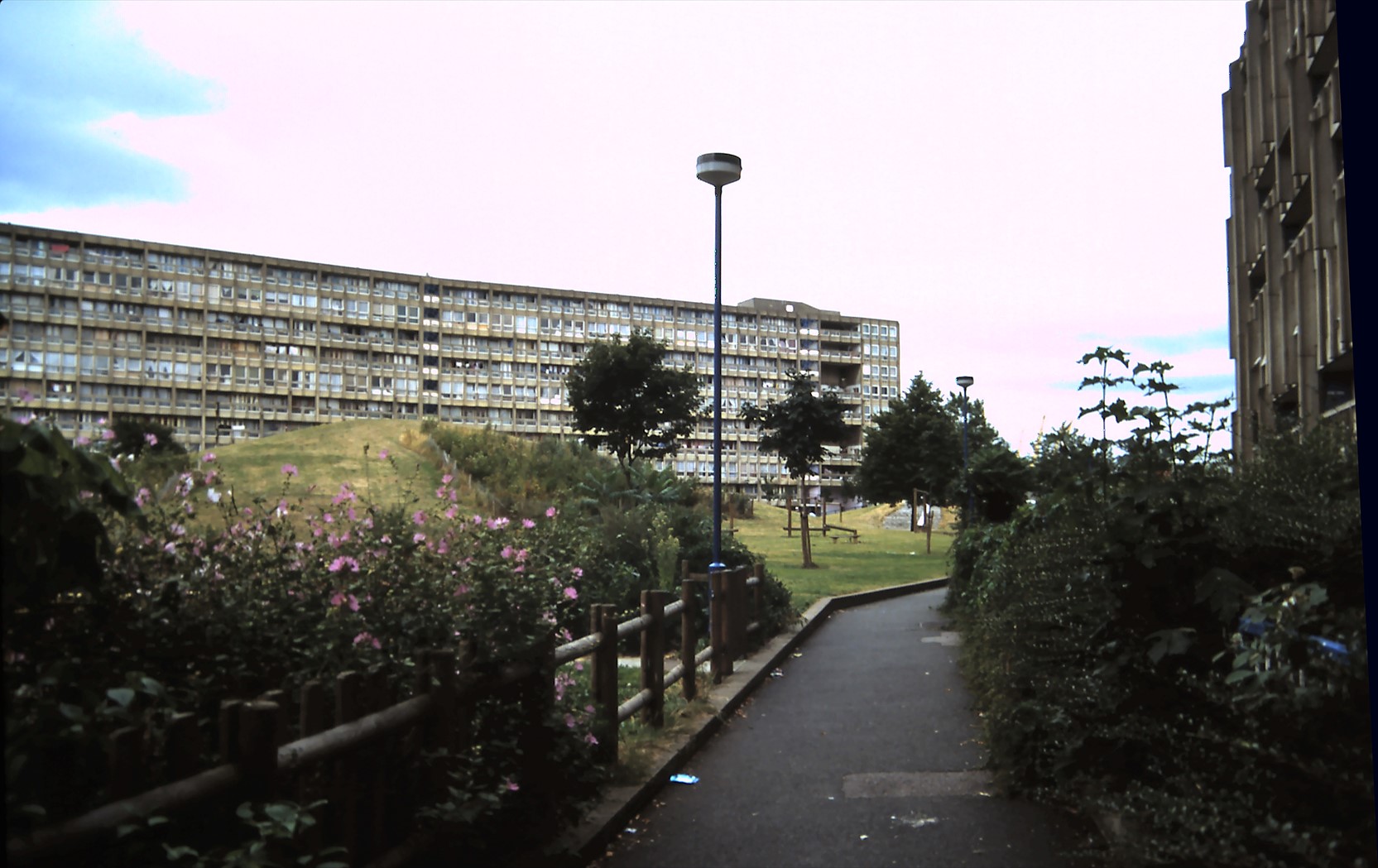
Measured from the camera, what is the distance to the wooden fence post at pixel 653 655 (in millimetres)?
8086

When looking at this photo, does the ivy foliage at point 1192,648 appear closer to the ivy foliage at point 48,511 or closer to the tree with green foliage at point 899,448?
the ivy foliage at point 48,511

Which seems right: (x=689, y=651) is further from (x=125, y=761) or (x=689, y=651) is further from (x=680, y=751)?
(x=125, y=761)

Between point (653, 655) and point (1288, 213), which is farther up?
point (1288, 213)

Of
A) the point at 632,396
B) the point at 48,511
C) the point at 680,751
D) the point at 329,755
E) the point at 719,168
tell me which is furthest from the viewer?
the point at 632,396

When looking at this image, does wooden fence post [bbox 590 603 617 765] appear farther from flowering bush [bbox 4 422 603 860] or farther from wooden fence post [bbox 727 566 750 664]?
wooden fence post [bbox 727 566 750 664]

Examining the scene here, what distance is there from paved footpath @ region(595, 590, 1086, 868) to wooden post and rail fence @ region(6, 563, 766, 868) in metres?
1.10

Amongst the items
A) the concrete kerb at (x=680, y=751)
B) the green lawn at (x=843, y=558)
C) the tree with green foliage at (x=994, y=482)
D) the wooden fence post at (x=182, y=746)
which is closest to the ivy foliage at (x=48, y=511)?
the wooden fence post at (x=182, y=746)

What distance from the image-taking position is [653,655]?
26.7 feet

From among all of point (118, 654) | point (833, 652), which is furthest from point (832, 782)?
A: point (833, 652)

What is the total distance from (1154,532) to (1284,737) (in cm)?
137

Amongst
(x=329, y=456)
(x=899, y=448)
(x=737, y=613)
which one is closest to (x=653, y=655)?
(x=737, y=613)

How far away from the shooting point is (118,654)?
10.7 feet

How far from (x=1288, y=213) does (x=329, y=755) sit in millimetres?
22801

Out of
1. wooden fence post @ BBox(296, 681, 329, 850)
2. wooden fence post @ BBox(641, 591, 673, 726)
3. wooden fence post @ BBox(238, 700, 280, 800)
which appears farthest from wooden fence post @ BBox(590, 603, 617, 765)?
wooden fence post @ BBox(238, 700, 280, 800)
